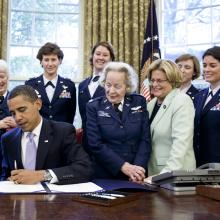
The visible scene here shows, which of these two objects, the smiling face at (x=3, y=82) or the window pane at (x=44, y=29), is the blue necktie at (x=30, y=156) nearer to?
the smiling face at (x=3, y=82)

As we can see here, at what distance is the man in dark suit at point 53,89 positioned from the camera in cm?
368

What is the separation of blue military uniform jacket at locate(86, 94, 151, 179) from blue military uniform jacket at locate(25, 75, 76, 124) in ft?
2.80

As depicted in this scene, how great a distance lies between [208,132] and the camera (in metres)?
3.17

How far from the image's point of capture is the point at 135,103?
292 cm

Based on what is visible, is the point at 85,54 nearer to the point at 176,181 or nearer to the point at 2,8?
the point at 2,8

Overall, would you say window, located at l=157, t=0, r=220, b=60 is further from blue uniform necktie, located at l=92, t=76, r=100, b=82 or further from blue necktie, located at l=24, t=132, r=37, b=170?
blue necktie, located at l=24, t=132, r=37, b=170

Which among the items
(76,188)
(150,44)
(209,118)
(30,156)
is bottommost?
(76,188)

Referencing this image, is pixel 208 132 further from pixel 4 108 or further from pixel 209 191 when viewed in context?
pixel 4 108

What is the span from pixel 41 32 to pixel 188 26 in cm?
224

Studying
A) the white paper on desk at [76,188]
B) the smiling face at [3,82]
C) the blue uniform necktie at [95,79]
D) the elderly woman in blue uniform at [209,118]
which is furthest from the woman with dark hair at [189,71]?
the white paper on desk at [76,188]

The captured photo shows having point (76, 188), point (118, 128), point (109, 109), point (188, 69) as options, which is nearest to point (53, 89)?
point (109, 109)

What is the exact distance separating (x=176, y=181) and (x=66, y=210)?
643 millimetres

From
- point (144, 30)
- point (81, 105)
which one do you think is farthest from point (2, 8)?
point (81, 105)

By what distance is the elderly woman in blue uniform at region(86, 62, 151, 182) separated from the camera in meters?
2.72
